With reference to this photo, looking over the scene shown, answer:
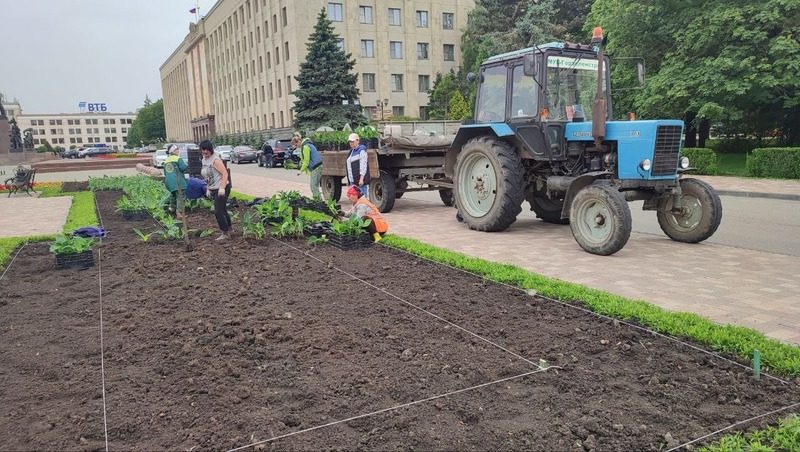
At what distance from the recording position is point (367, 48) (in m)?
57.0

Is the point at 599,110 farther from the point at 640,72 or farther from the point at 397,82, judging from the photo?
the point at 397,82

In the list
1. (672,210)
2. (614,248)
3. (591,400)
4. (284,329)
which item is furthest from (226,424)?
(672,210)

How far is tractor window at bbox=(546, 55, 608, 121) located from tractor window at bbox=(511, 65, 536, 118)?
0.87ft

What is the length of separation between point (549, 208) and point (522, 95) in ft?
7.53

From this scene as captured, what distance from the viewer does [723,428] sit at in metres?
3.11

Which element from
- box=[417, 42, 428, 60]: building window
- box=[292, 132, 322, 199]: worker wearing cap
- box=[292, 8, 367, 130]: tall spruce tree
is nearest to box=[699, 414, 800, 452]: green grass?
box=[292, 132, 322, 199]: worker wearing cap

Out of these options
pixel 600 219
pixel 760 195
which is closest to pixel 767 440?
pixel 600 219

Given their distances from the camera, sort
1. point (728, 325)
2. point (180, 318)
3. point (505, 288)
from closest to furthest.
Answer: point (728, 325)
point (180, 318)
point (505, 288)

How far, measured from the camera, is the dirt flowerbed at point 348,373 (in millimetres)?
3152

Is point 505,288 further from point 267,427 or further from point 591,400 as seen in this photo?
point 267,427

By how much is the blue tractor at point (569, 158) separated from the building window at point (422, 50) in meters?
50.9

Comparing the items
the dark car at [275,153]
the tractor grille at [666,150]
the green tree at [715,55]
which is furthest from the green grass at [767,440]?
the dark car at [275,153]

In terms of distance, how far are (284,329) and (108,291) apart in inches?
106

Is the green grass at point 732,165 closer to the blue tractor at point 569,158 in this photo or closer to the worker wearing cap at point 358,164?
the blue tractor at point 569,158
